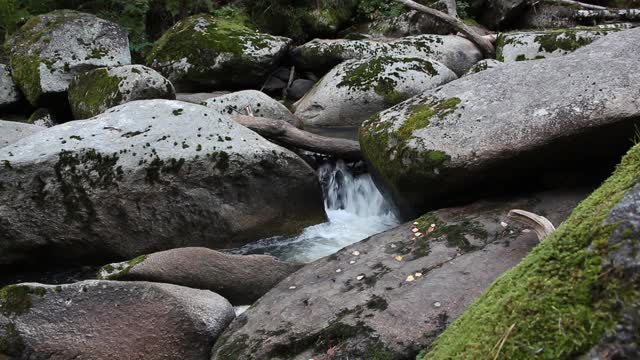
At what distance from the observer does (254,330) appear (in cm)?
373

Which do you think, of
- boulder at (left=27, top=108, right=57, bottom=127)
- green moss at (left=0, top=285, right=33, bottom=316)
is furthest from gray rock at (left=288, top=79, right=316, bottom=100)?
green moss at (left=0, top=285, right=33, bottom=316)

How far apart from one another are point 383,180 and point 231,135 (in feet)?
5.41

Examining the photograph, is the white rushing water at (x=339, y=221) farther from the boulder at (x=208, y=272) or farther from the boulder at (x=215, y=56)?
the boulder at (x=215, y=56)

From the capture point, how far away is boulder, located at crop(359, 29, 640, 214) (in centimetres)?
422

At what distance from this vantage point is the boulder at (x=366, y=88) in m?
9.57

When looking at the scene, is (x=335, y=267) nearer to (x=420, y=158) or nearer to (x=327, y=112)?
(x=420, y=158)

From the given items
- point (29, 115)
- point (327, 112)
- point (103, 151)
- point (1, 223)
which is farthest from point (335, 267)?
point (29, 115)

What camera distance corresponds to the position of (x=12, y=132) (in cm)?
635

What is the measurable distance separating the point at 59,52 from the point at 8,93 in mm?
1171

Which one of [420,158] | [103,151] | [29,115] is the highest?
[420,158]

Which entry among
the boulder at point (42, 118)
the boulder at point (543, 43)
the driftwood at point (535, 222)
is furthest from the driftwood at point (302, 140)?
the boulder at point (543, 43)

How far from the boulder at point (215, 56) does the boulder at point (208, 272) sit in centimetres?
690

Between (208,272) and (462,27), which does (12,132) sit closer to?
(208,272)

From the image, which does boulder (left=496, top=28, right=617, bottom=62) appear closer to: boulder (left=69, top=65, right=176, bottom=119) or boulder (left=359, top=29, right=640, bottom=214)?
boulder (left=359, top=29, right=640, bottom=214)
